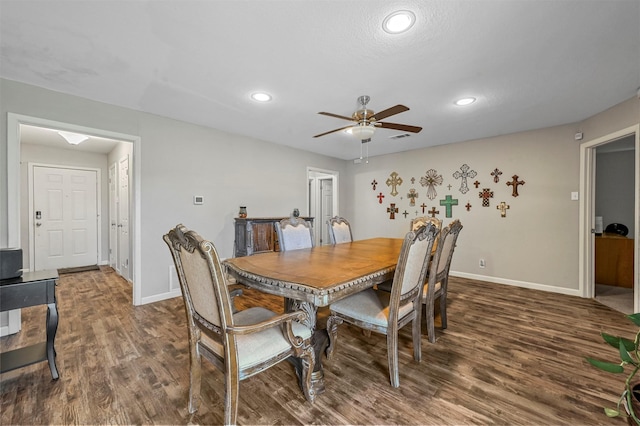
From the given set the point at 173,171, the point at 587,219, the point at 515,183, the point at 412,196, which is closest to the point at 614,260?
the point at 587,219

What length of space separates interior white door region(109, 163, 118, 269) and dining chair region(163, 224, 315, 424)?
4.46 meters

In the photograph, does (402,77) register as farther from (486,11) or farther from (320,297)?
(320,297)

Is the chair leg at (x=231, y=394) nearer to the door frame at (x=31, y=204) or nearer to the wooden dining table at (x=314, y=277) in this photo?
the wooden dining table at (x=314, y=277)

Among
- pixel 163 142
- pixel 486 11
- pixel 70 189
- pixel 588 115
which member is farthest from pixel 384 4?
pixel 70 189

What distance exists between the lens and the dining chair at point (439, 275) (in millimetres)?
2163

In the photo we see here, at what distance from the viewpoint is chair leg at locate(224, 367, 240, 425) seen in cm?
123

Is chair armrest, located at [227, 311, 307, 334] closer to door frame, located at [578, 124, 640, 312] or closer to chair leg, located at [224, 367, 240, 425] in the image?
chair leg, located at [224, 367, 240, 425]

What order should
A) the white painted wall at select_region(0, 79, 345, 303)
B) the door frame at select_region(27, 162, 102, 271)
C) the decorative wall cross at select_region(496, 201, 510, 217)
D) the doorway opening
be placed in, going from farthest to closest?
the doorway opening → the door frame at select_region(27, 162, 102, 271) → the decorative wall cross at select_region(496, 201, 510, 217) → the white painted wall at select_region(0, 79, 345, 303)

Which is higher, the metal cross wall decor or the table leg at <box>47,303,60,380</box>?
the metal cross wall decor

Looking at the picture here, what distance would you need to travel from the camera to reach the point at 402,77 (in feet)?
7.56

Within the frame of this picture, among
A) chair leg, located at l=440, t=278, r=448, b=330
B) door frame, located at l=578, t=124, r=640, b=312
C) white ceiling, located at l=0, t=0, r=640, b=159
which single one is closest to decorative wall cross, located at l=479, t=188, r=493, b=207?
door frame, located at l=578, t=124, r=640, b=312

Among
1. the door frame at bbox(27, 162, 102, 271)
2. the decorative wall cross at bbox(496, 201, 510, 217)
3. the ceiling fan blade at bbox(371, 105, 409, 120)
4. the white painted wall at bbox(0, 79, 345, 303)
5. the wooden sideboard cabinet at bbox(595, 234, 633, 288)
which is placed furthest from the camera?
the door frame at bbox(27, 162, 102, 271)

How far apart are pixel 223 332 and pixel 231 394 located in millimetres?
313

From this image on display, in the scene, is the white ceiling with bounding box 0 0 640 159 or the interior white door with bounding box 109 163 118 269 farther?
the interior white door with bounding box 109 163 118 269
